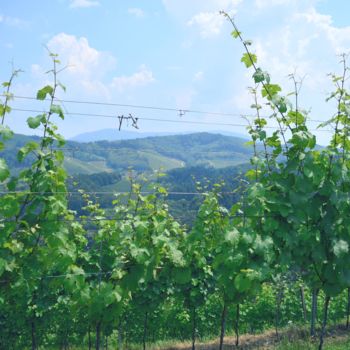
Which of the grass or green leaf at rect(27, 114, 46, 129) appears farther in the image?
the grass

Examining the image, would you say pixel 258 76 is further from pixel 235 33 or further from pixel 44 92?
pixel 44 92

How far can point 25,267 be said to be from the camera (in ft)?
19.0

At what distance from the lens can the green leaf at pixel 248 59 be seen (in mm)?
6324

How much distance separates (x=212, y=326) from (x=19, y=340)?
A: 5.10m

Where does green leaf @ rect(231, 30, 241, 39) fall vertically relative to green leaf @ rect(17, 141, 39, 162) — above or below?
above

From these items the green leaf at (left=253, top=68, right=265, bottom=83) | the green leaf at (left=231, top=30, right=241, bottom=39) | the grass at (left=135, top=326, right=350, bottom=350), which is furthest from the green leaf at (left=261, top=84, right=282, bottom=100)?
the grass at (left=135, top=326, right=350, bottom=350)

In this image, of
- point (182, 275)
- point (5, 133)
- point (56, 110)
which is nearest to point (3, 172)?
point (5, 133)

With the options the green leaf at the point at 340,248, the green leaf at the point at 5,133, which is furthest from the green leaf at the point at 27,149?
the green leaf at the point at 340,248

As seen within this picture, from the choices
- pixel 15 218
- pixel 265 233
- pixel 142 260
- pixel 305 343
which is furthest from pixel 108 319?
pixel 305 343

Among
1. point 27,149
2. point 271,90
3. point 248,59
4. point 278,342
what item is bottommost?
point 278,342

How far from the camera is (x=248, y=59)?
20.9ft

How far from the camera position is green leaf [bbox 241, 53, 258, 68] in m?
6.32

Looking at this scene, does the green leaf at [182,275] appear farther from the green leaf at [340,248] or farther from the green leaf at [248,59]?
the green leaf at [248,59]

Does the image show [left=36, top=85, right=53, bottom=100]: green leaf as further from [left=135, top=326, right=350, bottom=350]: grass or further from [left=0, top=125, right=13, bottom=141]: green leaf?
[left=135, top=326, right=350, bottom=350]: grass
